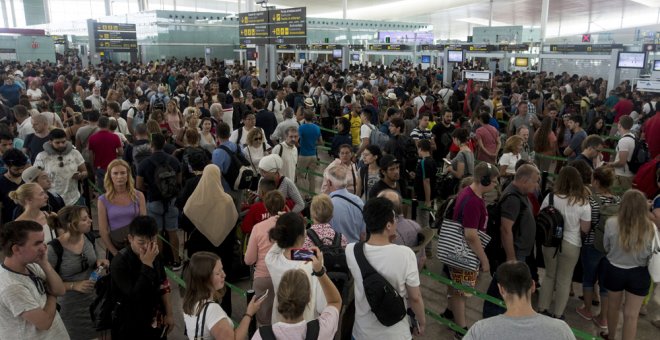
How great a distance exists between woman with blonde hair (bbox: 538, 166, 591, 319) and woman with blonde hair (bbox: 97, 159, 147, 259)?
3.70m

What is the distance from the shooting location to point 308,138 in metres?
7.85

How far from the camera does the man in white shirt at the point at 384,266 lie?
2973 millimetres

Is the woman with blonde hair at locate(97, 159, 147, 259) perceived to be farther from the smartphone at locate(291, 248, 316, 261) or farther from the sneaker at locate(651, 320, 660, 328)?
the sneaker at locate(651, 320, 660, 328)

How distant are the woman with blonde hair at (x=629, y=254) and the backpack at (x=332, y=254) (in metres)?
2.24

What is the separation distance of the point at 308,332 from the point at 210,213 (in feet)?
7.15

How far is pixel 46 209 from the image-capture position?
4.67 meters

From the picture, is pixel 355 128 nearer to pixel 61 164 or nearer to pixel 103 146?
pixel 103 146

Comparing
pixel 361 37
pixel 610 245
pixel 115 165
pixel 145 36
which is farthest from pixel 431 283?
pixel 361 37

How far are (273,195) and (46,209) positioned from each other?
2313 millimetres

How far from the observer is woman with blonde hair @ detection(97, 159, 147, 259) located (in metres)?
4.31

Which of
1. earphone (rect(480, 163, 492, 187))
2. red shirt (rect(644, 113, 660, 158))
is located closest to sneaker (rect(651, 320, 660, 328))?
earphone (rect(480, 163, 492, 187))

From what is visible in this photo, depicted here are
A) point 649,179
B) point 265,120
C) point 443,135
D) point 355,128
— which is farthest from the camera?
point 265,120

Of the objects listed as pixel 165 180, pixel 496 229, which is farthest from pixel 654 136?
pixel 165 180

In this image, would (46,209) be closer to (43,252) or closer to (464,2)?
(43,252)
